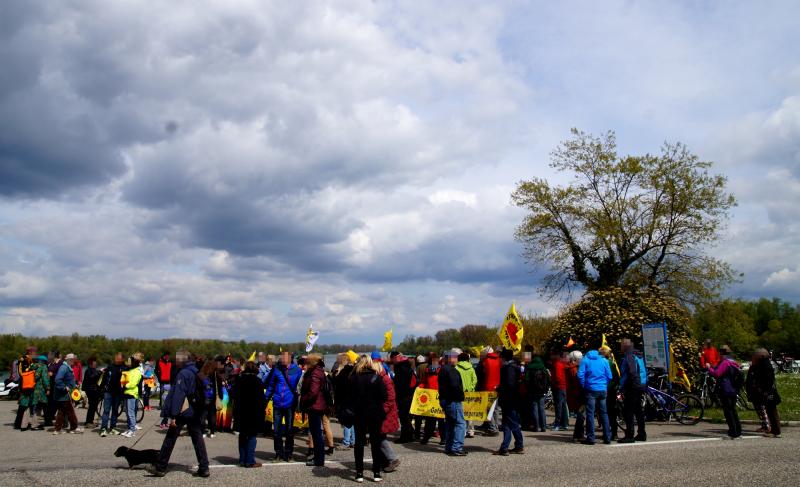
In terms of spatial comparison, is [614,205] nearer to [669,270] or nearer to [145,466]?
[669,270]

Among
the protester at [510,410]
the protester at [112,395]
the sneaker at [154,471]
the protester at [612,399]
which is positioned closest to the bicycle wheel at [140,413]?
the protester at [112,395]

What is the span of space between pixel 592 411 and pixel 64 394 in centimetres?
1194

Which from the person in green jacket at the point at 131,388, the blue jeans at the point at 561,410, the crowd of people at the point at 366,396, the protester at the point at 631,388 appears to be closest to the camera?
the crowd of people at the point at 366,396

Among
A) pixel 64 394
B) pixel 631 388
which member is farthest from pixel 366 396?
pixel 64 394

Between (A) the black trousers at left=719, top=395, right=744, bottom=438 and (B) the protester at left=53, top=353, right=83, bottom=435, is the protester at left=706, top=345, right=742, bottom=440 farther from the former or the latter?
(B) the protester at left=53, top=353, right=83, bottom=435

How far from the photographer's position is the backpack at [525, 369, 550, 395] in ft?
37.3

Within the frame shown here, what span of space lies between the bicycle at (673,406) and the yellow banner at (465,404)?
4.77 metres

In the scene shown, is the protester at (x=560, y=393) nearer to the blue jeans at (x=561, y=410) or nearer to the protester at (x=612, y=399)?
the blue jeans at (x=561, y=410)

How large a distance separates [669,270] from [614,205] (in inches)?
187

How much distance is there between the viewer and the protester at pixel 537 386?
37.6 ft

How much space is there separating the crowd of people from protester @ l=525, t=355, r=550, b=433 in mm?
30

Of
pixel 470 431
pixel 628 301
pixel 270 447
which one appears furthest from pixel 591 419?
pixel 628 301

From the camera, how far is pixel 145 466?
9695 millimetres

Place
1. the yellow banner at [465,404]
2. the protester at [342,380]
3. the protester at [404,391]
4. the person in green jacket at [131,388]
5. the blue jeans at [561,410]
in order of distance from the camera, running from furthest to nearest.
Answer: the blue jeans at [561,410]
the person in green jacket at [131,388]
the protester at [404,391]
the yellow banner at [465,404]
the protester at [342,380]
